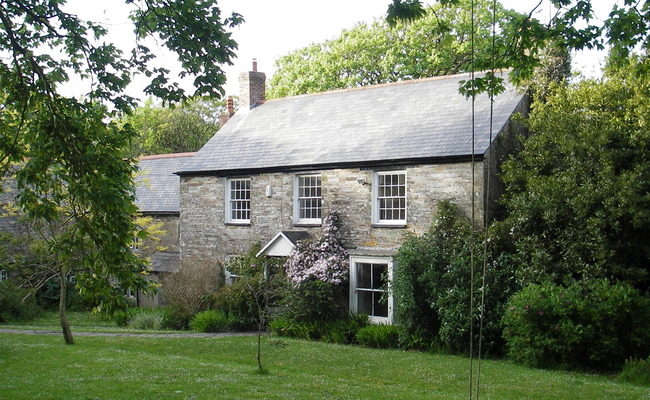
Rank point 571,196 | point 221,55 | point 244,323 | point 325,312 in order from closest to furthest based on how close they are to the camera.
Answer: point 221,55, point 571,196, point 325,312, point 244,323

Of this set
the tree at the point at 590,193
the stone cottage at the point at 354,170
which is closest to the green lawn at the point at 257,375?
the tree at the point at 590,193

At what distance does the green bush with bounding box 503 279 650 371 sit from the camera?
1438cm

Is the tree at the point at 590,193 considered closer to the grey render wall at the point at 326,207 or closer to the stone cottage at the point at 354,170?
the stone cottage at the point at 354,170

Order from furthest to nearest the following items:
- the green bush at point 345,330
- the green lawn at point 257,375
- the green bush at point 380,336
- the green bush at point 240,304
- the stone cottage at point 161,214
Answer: the stone cottage at point 161,214 < the green bush at point 240,304 < the green bush at point 345,330 < the green bush at point 380,336 < the green lawn at point 257,375

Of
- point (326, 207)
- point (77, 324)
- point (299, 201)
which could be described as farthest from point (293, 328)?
point (77, 324)

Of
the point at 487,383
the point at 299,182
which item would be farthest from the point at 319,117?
the point at 487,383

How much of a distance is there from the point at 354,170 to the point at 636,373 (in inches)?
419

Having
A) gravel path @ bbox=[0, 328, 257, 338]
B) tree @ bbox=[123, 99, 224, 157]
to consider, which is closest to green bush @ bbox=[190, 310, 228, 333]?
gravel path @ bbox=[0, 328, 257, 338]

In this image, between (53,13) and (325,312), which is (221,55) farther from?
(325,312)

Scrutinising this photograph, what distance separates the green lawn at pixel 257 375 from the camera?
36.3 ft

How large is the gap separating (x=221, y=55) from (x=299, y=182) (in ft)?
46.0

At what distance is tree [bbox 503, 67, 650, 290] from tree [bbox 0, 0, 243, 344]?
10.1m

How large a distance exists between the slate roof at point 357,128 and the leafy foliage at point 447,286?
2477 mm

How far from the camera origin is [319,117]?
2538cm
